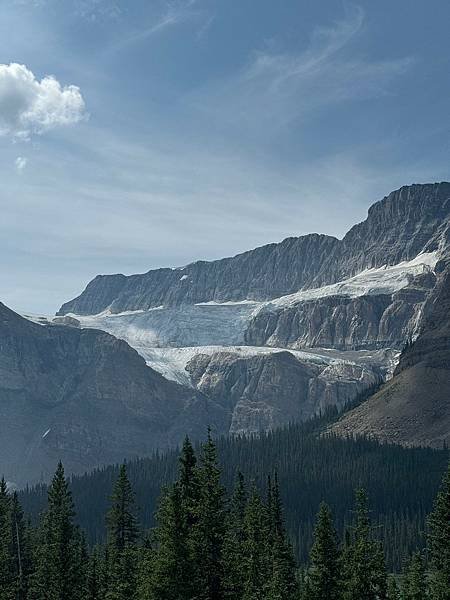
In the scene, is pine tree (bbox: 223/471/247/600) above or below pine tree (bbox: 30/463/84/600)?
above

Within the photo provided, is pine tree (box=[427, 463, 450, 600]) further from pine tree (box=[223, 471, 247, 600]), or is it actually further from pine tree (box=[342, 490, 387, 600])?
pine tree (box=[223, 471, 247, 600])

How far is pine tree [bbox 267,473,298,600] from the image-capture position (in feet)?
183

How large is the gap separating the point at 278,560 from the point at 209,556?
11904 mm

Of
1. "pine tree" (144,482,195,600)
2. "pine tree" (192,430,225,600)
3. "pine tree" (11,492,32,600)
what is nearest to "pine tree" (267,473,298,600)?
"pine tree" (192,430,225,600)

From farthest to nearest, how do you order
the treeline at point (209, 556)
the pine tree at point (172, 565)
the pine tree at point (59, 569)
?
1. the pine tree at point (59, 569)
2. the treeline at point (209, 556)
3. the pine tree at point (172, 565)

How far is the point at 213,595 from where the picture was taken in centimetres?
5366

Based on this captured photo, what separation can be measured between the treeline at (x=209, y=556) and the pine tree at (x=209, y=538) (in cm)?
6

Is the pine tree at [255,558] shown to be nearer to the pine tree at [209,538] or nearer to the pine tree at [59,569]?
the pine tree at [209,538]

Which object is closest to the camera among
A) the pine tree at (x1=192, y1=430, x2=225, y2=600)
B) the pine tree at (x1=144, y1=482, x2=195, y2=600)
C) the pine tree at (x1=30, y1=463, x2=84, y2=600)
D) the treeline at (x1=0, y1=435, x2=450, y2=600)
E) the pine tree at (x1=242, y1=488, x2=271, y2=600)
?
the pine tree at (x1=144, y1=482, x2=195, y2=600)

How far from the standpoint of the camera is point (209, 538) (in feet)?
176

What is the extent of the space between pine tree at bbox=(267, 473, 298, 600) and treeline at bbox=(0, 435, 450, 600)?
96 millimetres

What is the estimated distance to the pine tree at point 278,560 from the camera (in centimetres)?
5588

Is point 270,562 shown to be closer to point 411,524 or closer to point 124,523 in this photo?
point 124,523

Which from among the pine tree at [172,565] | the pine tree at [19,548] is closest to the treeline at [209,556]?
the pine tree at [172,565]
